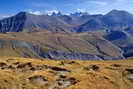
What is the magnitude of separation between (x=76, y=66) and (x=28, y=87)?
4209 centimetres

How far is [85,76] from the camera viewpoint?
99.1 meters

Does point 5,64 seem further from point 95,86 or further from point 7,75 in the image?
point 95,86

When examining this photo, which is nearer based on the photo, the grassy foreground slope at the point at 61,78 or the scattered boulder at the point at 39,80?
the grassy foreground slope at the point at 61,78

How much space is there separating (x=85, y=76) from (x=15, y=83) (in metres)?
26.8

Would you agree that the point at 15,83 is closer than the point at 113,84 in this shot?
Yes

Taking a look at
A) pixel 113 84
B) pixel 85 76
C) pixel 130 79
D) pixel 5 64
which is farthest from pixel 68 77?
pixel 5 64

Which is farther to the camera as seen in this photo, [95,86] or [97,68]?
[97,68]

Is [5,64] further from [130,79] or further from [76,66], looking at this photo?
[130,79]

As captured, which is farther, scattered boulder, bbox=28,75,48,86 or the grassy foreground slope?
scattered boulder, bbox=28,75,48,86

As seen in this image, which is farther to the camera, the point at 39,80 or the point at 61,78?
the point at 61,78

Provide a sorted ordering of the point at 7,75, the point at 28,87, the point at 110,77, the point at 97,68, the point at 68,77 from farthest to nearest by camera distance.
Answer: the point at 97,68, the point at 110,77, the point at 68,77, the point at 7,75, the point at 28,87

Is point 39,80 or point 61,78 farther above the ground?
point 39,80

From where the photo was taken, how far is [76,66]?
123 metres

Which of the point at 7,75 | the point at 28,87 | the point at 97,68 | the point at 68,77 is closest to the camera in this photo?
the point at 28,87
